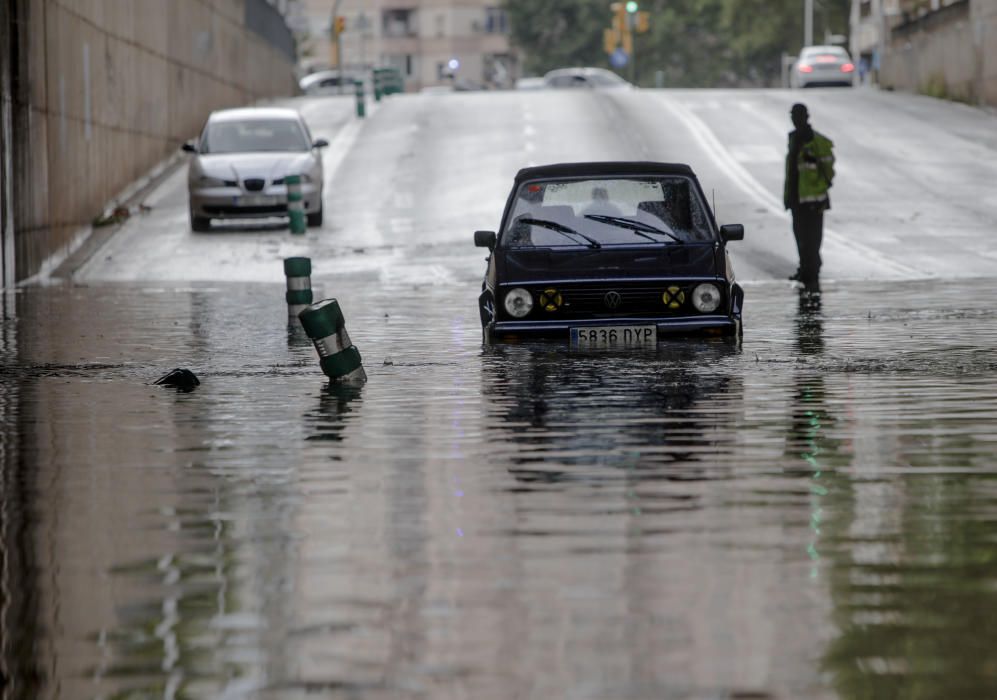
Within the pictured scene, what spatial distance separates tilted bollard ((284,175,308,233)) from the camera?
106 feet

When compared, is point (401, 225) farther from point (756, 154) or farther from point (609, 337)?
point (609, 337)

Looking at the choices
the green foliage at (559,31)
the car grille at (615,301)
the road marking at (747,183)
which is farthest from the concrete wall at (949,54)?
the green foliage at (559,31)

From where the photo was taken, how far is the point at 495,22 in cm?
16238

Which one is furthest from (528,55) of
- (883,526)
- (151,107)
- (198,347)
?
(883,526)

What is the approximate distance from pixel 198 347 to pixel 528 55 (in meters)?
113

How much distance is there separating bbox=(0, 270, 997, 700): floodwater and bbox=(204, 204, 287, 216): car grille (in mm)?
16810

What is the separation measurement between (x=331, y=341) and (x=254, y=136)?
67.3 ft

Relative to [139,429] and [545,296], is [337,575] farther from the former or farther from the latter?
[545,296]

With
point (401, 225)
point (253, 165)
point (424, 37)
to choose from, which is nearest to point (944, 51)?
point (401, 225)

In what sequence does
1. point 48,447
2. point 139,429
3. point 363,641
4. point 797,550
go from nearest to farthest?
point 363,641
point 797,550
point 48,447
point 139,429

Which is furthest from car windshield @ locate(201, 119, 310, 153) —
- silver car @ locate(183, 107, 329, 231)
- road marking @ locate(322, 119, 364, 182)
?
road marking @ locate(322, 119, 364, 182)

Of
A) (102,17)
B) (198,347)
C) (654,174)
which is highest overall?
(102,17)

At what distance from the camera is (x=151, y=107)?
129ft

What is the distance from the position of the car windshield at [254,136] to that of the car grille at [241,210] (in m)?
1.22
